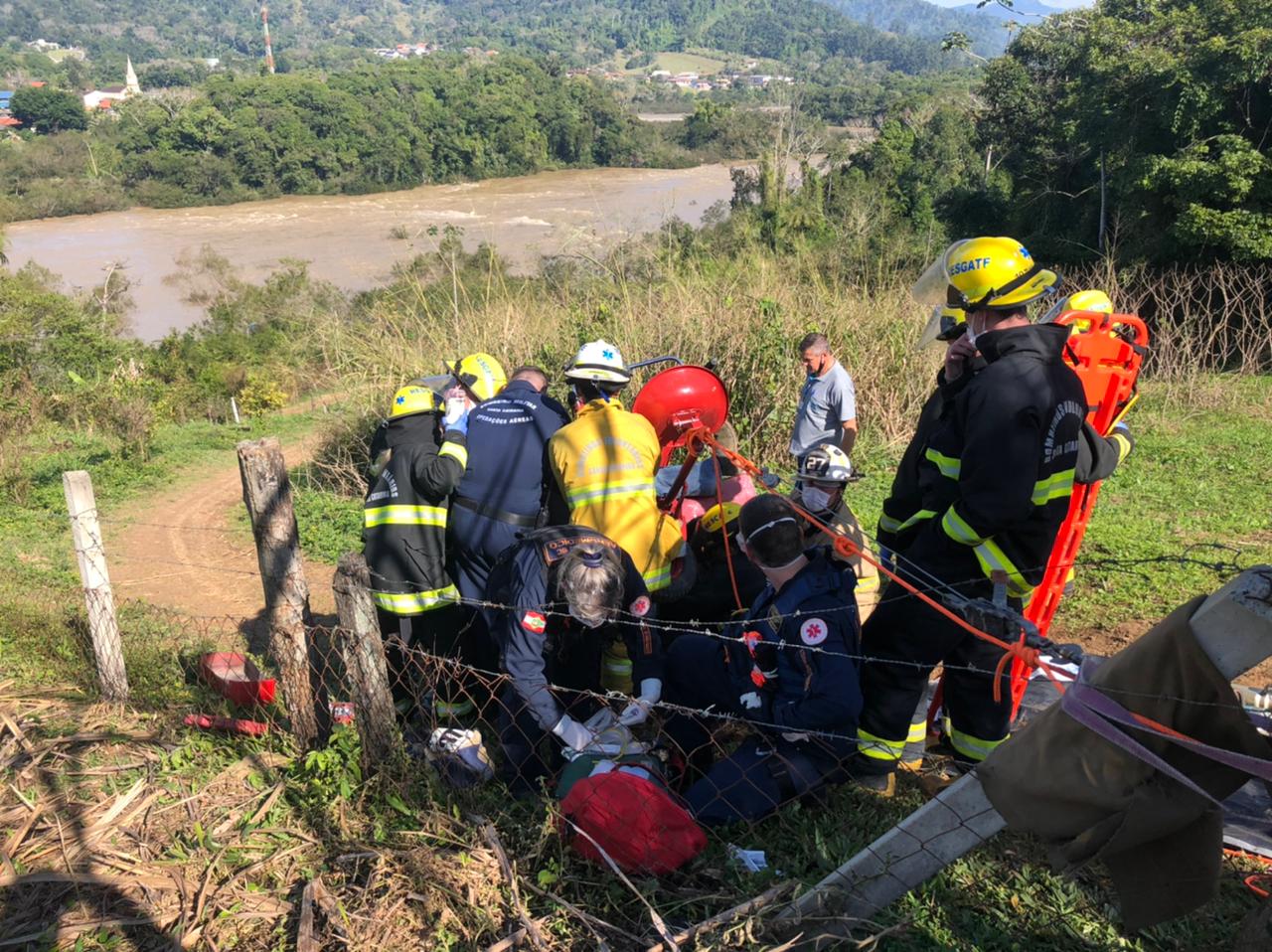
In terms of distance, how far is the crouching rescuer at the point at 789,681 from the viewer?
3.08m

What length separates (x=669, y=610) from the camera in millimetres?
4285

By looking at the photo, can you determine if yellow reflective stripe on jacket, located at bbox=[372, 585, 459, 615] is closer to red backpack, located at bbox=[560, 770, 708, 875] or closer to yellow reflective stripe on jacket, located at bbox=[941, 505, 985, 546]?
red backpack, located at bbox=[560, 770, 708, 875]

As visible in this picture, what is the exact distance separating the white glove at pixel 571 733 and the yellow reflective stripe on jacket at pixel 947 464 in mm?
1525

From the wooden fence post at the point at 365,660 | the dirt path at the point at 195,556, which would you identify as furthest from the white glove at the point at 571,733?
the dirt path at the point at 195,556

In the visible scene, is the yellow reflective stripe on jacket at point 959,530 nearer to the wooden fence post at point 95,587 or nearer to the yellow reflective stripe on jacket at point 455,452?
the yellow reflective stripe on jacket at point 455,452

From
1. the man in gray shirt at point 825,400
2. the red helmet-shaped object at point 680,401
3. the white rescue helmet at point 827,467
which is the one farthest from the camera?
the man in gray shirt at point 825,400

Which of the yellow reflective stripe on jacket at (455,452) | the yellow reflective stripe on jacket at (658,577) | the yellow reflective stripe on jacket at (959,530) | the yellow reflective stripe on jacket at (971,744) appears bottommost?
the yellow reflective stripe on jacket at (971,744)

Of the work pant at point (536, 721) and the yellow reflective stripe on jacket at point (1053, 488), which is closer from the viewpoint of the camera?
the yellow reflective stripe on jacket at point (1053, 488)

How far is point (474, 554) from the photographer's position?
4297 mm

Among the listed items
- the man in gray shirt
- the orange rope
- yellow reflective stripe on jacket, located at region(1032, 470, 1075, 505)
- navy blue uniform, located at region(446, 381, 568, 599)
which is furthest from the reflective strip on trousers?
the man in gray shirt

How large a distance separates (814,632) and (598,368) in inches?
66.3

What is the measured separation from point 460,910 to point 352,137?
3232 inches

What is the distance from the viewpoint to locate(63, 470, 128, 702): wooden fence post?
402cm

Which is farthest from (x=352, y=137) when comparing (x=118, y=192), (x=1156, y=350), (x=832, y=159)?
(x=1156, y=350)
